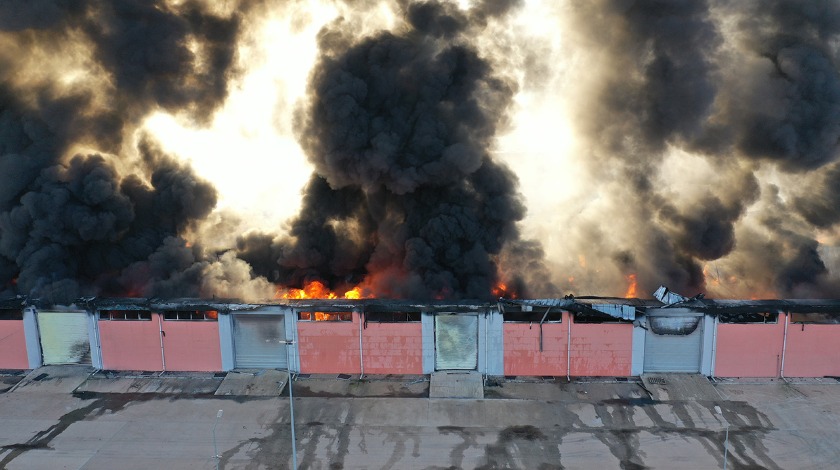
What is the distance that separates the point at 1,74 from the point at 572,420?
114 feet

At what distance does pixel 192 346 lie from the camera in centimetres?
2716

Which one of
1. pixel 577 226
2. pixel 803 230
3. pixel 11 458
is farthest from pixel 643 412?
pixel 11 458

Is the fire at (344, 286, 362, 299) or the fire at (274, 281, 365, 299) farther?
the fire at (274, 281, 365, 299)

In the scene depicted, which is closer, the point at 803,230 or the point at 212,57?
the point at 212,57

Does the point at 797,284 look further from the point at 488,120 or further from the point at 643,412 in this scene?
the point at 488,120

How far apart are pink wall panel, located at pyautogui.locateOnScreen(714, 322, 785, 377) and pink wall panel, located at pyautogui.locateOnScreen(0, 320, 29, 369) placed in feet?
107

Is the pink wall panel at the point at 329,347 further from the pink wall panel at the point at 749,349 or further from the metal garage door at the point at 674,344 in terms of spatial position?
the pink wall panel at the point at 749,349

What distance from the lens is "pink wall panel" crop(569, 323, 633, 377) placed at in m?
25.7

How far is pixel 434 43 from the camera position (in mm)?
32781

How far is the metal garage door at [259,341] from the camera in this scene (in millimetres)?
26797

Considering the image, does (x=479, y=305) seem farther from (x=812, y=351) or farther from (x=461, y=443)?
(x=812, y=351)

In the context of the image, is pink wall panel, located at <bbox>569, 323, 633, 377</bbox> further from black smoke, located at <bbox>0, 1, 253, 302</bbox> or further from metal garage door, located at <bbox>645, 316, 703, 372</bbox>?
black smoke, located at <bbox>0, 1, 253, 302</bbox>

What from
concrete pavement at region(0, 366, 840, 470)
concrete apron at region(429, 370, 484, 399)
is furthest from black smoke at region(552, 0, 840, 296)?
concrete apron at region(429, 370, 484, 399)

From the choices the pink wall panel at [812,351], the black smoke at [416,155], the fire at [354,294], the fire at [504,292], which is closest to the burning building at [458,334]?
the pink wall panel at [812,351]
